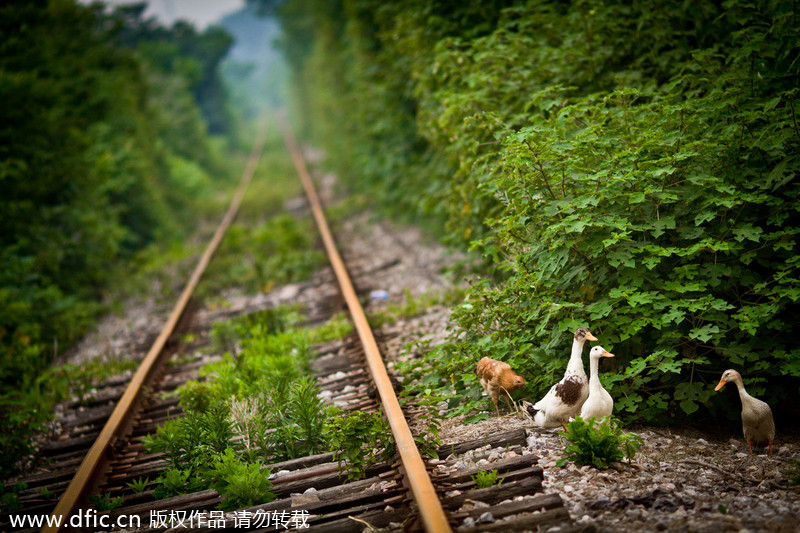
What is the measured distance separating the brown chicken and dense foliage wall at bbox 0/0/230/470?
3884 mm

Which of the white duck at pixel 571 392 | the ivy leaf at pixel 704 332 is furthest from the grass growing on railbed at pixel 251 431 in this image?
the ivy leaf at pixel 704 332

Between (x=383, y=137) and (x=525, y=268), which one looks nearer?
(x=525, y=268)

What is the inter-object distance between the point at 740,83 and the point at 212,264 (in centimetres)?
846

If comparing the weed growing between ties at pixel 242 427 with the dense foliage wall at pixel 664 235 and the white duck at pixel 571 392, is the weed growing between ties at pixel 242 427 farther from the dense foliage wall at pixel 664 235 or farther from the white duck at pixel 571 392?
the white duck at pixel 571 392

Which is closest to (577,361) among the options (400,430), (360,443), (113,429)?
(400,430)

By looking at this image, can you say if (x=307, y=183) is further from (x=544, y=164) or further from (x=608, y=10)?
(x=544, y=164)

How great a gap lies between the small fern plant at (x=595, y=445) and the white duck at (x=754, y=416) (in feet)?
2.13

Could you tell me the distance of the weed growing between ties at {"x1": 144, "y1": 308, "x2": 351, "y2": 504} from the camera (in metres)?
3.80

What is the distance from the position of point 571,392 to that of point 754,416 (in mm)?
→ 1018

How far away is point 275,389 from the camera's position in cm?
495

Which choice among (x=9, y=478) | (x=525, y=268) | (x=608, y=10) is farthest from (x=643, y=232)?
(x=9, y=478)

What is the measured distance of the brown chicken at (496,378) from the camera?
403 centimetres

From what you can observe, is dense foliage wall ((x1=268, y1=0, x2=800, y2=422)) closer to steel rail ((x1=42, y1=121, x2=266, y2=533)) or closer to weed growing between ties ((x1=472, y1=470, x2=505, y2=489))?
weed growing between ties ((x1=472, y1=470, x2=505, y2=489))

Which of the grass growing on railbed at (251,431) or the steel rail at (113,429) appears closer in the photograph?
the grass growing on railbed at (251,431)
